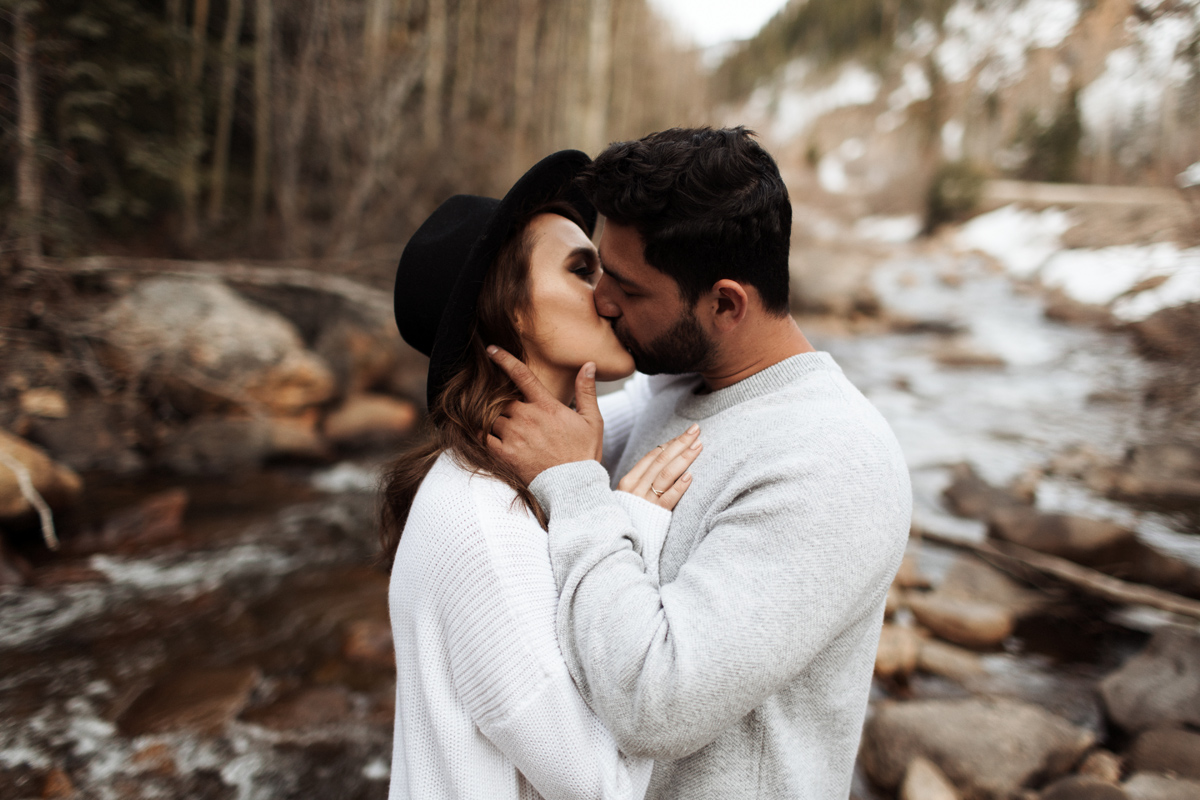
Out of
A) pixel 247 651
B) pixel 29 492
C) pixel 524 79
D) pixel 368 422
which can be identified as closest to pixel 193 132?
pixel 368 422

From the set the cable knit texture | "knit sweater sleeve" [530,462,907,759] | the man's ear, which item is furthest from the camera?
the man's ear

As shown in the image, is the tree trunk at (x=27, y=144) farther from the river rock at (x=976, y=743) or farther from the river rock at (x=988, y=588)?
the river rock at (x=988, y=588)

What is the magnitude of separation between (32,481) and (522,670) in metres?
5.33

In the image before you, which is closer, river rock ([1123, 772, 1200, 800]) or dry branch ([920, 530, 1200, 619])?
river rock ([1123, 772, 1200, 800])

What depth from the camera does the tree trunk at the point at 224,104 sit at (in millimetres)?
9070

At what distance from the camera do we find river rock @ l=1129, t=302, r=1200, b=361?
17.4 ft

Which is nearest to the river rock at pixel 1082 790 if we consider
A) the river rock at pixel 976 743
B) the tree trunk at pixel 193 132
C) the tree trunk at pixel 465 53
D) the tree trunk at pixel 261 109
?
the river rock at pixel 976 743

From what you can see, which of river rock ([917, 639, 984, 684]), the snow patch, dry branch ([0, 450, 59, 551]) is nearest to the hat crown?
river rock ([917, 639, 984, 684])

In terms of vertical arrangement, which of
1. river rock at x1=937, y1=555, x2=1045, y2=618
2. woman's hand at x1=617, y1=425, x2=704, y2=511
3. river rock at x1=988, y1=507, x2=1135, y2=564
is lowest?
river rock at x1=937, y1=555, x2=1045, y2=618

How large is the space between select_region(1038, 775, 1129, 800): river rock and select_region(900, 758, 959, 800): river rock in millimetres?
345

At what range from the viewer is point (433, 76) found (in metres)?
11.9

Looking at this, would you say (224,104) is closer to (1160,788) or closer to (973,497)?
(973,497)

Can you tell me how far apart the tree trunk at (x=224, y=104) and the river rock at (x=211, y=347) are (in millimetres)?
2331

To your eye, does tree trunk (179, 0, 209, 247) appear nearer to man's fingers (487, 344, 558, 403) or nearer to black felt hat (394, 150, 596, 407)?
black felt hat (394, 150, 596, 407)
